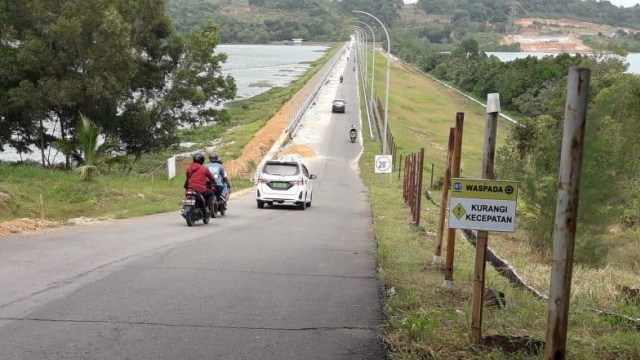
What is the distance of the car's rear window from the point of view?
23.6 meters

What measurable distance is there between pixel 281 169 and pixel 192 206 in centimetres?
776

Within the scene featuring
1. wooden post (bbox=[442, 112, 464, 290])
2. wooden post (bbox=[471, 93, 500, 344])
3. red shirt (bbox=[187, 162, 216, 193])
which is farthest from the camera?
red shirt (bbox=[187, 162, 216, 193])

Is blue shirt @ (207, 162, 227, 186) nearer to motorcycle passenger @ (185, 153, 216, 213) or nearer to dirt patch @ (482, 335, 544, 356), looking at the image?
motorcycle passenger @ (185, 153, 216, 213)

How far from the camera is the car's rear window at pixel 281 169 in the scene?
23.6 meters

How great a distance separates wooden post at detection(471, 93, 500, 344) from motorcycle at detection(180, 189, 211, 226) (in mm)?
10481

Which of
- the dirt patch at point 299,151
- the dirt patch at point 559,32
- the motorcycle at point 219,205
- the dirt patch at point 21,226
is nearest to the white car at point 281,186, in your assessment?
the motorcycle at point 219,205

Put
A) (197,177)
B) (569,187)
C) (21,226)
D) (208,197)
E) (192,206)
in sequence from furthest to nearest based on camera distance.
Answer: (208,197) → (197,177) → (192,206) → (21,226) → (569,187)

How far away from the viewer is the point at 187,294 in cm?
809

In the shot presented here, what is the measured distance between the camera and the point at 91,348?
586 cm

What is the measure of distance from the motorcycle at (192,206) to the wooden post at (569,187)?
12.3m

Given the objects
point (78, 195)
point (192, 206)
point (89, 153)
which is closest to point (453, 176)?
point (192, 206)

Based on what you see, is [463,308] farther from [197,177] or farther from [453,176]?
[197,177]

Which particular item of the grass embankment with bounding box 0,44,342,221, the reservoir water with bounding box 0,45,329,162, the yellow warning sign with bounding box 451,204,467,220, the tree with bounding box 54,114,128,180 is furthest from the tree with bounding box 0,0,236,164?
the reservoir water with bounding box 0,45,329,162

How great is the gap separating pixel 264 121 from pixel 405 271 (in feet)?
185
